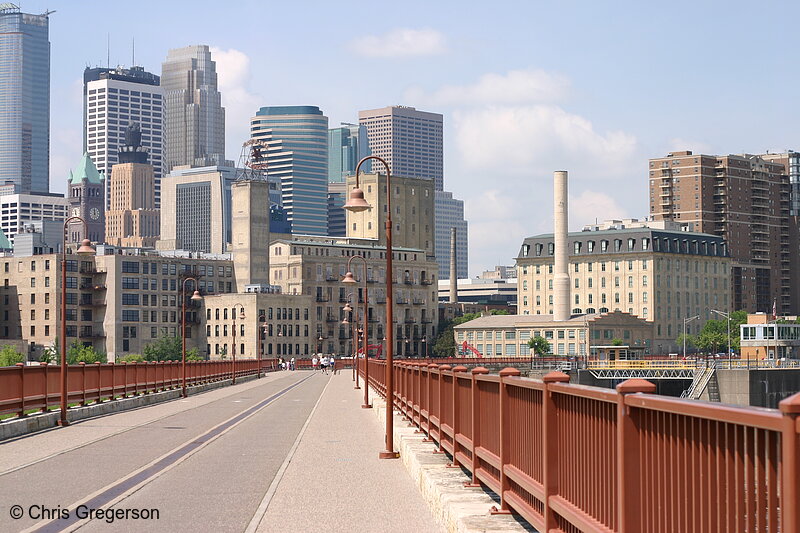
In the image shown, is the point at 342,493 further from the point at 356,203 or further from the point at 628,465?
the point at 628,465

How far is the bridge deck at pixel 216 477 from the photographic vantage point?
47.0ft

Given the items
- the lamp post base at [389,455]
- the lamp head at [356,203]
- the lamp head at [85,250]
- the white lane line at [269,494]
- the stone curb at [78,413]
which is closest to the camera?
the white lane line at [269,494]

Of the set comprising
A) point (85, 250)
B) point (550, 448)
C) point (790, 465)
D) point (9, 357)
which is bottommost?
point (9, 357)

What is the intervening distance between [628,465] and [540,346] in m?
157

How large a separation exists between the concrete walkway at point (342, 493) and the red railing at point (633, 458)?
1.47 m

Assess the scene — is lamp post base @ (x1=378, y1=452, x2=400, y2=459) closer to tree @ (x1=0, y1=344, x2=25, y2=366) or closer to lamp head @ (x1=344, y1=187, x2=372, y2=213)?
lamp head @ (x1=344, y1=187, x2=372, y2=213)

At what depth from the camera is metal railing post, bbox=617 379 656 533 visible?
6930mm

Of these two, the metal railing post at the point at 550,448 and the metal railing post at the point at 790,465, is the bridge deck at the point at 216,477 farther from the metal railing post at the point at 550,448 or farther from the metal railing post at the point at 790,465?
the metal railing post at the point at 790,465

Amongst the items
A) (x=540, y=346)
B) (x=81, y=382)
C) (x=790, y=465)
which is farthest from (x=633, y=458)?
(x=540, y=346)

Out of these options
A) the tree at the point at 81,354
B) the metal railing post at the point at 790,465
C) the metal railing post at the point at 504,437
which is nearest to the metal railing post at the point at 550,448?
the metal railing post at the point at 504,437

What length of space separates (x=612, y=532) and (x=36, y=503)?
10138 millimetres

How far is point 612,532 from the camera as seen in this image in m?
7.53

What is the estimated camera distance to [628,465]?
6.99 m

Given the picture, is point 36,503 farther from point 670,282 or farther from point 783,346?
point 670,282
